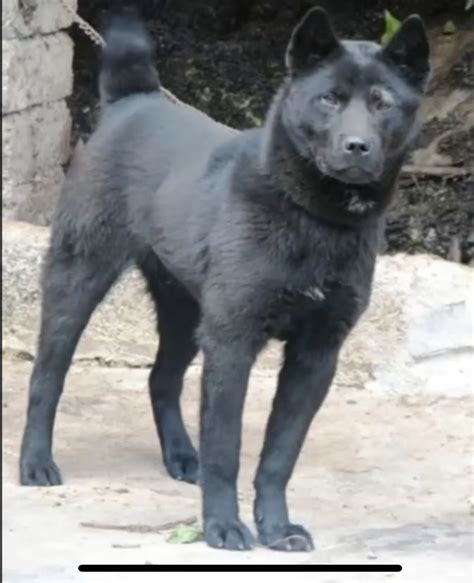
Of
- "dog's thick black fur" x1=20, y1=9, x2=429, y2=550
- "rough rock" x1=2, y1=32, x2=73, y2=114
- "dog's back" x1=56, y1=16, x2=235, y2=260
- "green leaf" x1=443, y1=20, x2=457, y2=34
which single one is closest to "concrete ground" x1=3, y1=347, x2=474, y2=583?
"dog's thick black fur" x1=20, y1=9, x2=429, y2=550

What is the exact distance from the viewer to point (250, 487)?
5.41m

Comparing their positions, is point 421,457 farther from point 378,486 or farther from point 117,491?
point 117,491

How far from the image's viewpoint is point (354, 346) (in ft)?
21.6

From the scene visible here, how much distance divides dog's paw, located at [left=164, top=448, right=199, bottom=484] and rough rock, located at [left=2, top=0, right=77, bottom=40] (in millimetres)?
2212

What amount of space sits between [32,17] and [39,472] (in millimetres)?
2489

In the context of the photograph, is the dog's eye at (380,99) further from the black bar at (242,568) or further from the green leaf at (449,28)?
the green leaf at (449,28)

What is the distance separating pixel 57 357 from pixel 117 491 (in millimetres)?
500

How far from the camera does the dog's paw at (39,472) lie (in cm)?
534

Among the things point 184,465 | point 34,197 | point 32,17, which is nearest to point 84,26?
point 32,17

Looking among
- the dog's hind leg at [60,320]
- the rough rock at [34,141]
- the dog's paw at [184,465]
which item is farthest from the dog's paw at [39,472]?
the rough rock at [34,141]

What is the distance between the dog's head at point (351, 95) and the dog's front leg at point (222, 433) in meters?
0.57

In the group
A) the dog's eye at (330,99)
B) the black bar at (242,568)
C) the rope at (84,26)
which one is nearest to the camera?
the black bar at (242,568)

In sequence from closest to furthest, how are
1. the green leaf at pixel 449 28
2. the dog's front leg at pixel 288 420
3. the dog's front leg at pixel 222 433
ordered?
the dog's front leg at pixel 222 433 < the dog's front leg at pixel 288 420 < the green leaf at pixel 449 28

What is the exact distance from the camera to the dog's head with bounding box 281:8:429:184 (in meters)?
4.44
